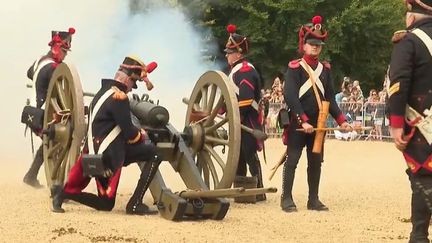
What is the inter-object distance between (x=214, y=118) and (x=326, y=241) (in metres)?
1.73

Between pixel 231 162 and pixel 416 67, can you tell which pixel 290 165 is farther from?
pixel 416 67

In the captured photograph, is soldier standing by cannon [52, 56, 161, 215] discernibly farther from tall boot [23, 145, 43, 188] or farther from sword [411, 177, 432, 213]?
sword [411, 177, 432, 213]

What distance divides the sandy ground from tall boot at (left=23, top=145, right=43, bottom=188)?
83mm

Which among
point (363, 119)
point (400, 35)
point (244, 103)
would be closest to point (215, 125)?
point (244, 103)

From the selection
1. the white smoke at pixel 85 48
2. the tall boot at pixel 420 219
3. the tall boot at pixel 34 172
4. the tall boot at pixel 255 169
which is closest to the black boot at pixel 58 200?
the tall boot at pixel 34 172

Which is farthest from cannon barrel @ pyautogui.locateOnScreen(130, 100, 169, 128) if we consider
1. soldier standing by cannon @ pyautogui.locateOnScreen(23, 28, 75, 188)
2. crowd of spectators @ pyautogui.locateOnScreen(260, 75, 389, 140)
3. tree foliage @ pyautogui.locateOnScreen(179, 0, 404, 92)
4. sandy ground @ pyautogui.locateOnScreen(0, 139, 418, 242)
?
tree foliage @ pyautogui.locateOnScreen(179, 0, 404, 92)

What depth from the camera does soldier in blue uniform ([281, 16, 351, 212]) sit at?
23.7 feet

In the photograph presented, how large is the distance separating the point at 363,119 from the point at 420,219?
12.6 metres

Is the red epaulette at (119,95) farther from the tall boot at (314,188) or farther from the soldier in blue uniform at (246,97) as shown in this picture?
the tall boot at (314,188)

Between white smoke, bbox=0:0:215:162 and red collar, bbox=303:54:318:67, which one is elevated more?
red collar, bbox=303:54:318:67

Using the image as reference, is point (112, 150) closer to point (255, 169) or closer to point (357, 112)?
point (255, 169)

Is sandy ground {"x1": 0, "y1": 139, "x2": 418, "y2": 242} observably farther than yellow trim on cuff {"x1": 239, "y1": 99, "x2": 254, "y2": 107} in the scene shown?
No

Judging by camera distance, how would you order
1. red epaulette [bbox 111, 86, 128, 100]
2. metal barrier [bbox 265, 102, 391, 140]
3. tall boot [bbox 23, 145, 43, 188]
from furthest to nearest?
1. metal barrier [bbox 265, 102, 391, 140]
2. tall boot [bbox 23, 145, 43, 188]
3. red epaulette [bbox 111, 86, 128, 100]

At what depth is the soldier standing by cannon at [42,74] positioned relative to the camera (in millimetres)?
8008
